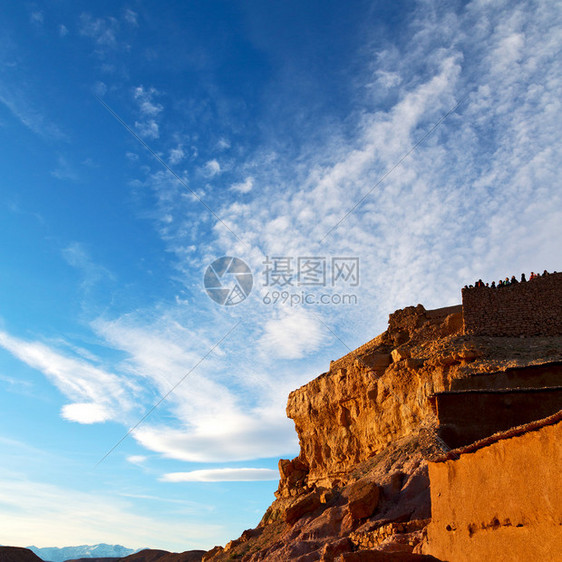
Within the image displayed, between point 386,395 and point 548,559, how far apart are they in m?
15.5

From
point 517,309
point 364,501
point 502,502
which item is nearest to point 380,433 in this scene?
point 517,309

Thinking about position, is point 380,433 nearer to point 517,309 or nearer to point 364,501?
point 517,309

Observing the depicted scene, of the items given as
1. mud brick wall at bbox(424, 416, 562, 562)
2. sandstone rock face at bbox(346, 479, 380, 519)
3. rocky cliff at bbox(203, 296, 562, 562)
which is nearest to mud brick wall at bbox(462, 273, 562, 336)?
rocky cliff at bbox(203, 296, 562, 562)

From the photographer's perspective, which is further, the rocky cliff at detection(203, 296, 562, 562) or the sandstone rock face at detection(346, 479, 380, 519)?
the sandstone rock face at detection(346, 479, 380, 519)

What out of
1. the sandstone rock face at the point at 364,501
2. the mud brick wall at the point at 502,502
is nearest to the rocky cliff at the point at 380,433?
the sandstone rock face at the point at 364,501

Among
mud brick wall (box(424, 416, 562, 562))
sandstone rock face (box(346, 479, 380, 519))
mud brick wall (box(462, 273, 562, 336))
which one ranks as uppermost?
mud brick wall (box(462, 273, 562, 336))

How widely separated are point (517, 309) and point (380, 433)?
7371 millimetres

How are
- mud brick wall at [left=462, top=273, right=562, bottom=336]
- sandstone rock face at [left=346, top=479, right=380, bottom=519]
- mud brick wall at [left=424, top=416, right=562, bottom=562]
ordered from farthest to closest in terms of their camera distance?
1. mud brick wall at [left=462, top=273, right=562, bottom=336]
2. sandstone rock face at [left=346, top=479, right=380, bottom=519]
3. mud brick wall at [left=424, top=416, right=562, bottom=562]

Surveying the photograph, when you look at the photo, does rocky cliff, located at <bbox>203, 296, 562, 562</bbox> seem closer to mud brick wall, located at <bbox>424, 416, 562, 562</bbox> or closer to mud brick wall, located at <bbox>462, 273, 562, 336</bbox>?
mud brick wall, located at <bbox>462, 273, 562, 336</bbox>

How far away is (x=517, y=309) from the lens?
18562 millimetres

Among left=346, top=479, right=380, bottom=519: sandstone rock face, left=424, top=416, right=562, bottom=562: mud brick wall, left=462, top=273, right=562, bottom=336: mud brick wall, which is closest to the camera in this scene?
left=424, top=416, right=562, bottom=562: mud brick wall

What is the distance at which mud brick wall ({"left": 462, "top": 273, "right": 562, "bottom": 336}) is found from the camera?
1797 cm

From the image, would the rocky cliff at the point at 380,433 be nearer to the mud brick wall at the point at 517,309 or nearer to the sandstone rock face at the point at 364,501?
the sandstone rock face at the point at 364,501

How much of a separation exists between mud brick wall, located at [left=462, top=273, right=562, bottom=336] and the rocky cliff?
0.45 metres
